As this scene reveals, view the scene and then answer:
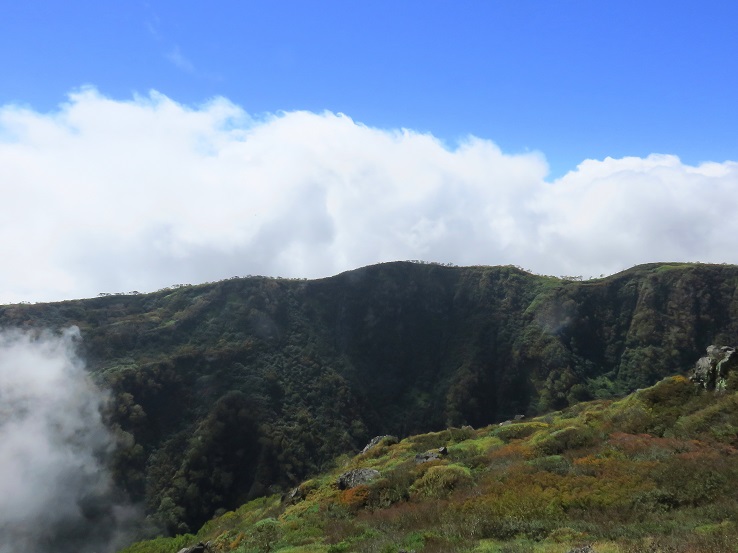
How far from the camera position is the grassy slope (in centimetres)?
1248

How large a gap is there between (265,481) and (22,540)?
31.2 metres

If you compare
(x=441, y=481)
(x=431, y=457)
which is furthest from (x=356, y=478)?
(x=441, y=481)

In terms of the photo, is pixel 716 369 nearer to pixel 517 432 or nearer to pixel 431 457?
pixel 517 432

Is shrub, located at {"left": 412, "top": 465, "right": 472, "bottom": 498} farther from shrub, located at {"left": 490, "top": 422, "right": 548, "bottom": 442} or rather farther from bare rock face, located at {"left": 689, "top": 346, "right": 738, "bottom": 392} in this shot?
bare rock face, located at {"left": 689, "top": 346, "right": 738, "bottom": 392}

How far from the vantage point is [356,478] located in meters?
26.9

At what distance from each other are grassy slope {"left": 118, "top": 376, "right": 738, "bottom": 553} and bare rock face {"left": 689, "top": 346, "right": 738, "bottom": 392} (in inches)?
34.8

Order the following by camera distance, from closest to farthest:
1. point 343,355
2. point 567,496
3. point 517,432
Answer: point 567,496 → point 517,432 → point 343,355

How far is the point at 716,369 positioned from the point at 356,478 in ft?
69.7

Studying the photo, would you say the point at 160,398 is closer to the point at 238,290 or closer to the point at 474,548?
the point at 238,290

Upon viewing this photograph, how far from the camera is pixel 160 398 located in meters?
86.2

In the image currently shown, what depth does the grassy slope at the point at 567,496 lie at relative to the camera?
40.9 feet

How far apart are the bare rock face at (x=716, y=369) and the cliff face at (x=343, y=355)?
209 ft

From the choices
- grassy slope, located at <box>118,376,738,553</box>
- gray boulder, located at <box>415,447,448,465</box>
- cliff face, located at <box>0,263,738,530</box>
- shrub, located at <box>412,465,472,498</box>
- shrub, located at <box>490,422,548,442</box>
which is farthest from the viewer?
cliff face, located at <box>0,263,738,530</box>

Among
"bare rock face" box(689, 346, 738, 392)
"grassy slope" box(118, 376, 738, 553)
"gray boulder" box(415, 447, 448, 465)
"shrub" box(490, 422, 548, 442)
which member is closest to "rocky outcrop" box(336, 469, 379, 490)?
"grassy slope" box(118, 376, 738, 553)
